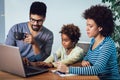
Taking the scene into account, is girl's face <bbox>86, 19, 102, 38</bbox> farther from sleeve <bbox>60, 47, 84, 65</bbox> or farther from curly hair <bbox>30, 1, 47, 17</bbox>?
curly hair <bbox>30, 1, 47, 17</bbox>

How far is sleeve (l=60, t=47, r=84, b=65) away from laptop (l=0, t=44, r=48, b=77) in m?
0.39

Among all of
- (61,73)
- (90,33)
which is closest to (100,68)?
(61,73)

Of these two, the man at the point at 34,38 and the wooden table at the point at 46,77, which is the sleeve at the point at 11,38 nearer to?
the man at the point at 34,38

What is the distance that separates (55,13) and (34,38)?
425 millimetres

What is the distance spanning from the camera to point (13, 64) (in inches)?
74.7

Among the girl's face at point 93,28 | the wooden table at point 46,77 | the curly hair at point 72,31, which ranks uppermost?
the girl's face at point 93,28

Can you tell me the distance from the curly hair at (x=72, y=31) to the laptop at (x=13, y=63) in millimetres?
740

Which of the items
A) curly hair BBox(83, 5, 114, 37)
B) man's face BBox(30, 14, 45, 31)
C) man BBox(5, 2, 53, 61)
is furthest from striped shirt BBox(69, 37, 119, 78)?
Answer: man's face BBox(30, 14, 45, 31)

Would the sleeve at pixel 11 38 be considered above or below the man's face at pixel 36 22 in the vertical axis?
below

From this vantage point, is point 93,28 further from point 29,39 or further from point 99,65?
point 29,39

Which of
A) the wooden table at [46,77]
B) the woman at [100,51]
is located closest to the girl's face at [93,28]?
the woman at [100,51]

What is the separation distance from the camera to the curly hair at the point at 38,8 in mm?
2835

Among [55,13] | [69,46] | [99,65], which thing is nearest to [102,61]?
[99,65]

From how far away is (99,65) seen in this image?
202cm
